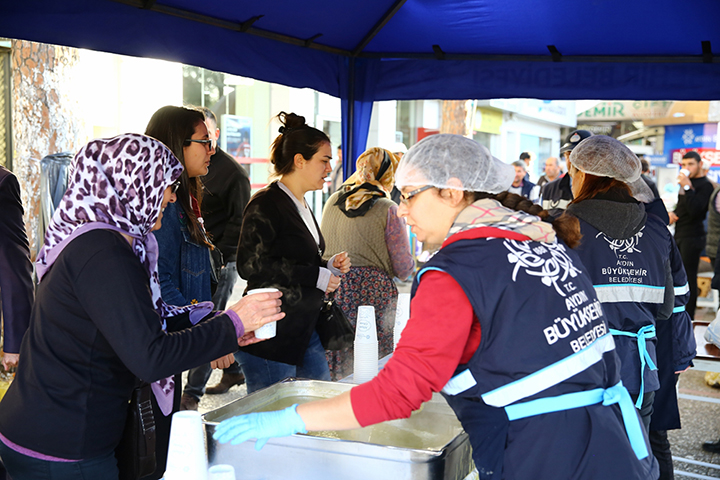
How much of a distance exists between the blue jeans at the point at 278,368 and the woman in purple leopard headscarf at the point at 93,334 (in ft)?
3.46

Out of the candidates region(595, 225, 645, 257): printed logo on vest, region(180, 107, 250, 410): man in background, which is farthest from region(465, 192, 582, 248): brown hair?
region(180, 107, 250, 410): man in background

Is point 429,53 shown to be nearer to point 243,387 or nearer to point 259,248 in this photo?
point 259,248

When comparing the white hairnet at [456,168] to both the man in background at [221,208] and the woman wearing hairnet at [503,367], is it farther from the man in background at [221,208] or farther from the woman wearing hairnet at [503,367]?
the man in background at [221,208]

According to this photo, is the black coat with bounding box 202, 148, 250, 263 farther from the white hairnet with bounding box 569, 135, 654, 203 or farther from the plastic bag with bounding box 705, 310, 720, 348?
the plastic bag with bounding box 705, 310, 720, 348

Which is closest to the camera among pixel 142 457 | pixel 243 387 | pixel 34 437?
pixel 34 437

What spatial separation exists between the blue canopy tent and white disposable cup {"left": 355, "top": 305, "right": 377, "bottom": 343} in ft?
4.74

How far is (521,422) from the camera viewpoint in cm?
128

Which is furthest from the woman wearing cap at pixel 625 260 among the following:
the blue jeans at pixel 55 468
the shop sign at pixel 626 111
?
the shop sign at pixel 626 111

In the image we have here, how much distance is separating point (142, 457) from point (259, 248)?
1.16m

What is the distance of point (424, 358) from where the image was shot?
122 centimetres

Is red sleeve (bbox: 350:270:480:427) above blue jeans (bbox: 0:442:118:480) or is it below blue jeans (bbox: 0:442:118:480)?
above

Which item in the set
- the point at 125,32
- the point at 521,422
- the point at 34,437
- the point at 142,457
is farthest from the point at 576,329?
the point at 125,32

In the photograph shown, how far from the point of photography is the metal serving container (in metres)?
1.33

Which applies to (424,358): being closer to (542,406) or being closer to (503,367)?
(503,367)
